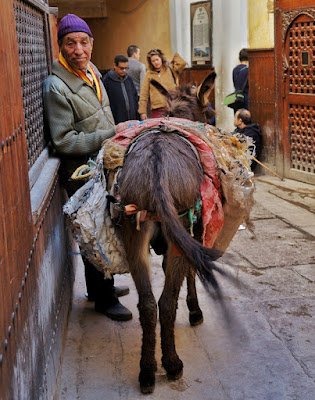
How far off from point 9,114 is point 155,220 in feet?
3.73

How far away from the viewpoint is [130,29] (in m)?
19.0

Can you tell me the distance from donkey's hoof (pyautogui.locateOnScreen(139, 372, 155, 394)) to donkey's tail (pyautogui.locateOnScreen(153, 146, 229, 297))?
2.61ft

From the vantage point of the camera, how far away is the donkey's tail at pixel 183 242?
9.45 ft

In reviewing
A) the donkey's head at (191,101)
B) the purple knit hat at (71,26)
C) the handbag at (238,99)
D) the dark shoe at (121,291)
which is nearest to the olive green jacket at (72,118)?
the purple knit hat at (71,26)

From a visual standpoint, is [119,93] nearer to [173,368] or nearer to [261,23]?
[261,23]

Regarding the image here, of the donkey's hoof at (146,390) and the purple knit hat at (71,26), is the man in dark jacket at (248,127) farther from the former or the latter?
the donkey's hoof at (146,390)

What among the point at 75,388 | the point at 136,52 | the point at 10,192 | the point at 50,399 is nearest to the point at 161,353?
the point at 75,388

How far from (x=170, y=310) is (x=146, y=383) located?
43 cm

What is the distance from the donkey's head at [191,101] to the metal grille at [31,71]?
0.94 meters

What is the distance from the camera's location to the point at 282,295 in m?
4.78

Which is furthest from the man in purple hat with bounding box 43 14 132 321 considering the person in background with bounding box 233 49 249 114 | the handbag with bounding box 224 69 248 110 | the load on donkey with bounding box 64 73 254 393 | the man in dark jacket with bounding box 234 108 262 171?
the person in background with bounding box 233 49 249 114

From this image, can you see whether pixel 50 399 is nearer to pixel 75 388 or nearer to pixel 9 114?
pixel 75 388

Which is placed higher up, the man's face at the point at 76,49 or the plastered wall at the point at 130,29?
the plastered wall at the point at 130,29

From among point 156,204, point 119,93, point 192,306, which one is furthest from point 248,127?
point 156,204
